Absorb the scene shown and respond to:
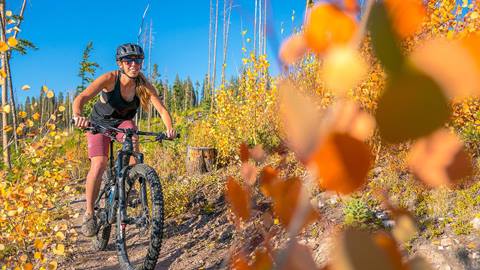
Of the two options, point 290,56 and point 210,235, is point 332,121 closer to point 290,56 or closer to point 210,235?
point 290,56

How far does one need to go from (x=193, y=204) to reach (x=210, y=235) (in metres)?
0.86

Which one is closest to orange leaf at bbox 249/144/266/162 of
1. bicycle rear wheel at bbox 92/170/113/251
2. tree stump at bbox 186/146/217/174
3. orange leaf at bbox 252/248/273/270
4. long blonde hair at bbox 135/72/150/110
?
orange leaf at bbox 252/248/273/270

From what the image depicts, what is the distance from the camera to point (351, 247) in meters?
0.20

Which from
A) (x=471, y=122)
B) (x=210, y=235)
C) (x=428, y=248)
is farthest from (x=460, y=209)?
(x=210, y=235)

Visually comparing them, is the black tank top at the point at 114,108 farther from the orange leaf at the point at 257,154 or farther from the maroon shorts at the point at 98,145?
the orange leaf at the point at 257,154

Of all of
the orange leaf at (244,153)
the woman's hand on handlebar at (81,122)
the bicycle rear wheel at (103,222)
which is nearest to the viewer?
the orange leaf at (244,153)

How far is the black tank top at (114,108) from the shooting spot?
10.3 ft

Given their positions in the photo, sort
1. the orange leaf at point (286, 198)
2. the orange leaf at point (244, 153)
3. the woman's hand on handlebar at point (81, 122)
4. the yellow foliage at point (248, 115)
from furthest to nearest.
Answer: the yellow foliage at point (248, 115)
the woman's hand on handlebar at point (81, 122)
the orange leaf at point (244, 153)
the orange leaf at point (286, 198)

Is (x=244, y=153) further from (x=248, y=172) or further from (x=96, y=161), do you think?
(x=96, y=161)

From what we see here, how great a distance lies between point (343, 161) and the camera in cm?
21

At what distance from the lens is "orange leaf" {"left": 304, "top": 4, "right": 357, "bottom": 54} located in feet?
0.80

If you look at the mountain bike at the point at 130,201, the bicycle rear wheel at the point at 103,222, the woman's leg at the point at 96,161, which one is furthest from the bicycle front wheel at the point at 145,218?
the woman's leg at the point at 96,161

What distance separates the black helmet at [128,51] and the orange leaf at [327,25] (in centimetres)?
308

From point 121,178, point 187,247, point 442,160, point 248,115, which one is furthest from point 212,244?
point 442,160
